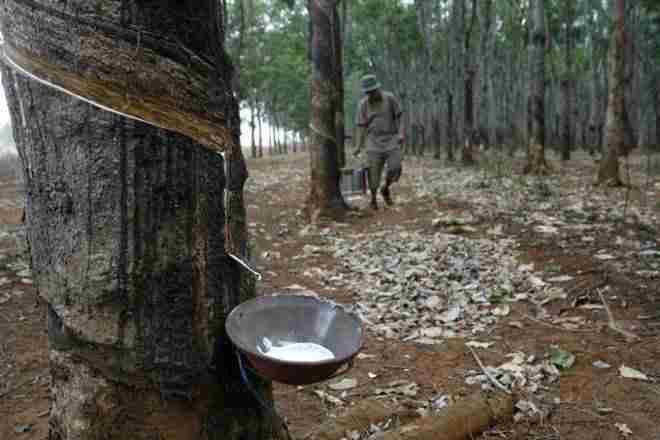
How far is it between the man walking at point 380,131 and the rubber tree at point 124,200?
7030 mm

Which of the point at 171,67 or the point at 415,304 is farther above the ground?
the point at 171,67

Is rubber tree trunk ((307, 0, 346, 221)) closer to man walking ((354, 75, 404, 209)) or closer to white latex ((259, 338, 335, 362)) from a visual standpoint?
man walking ((354, 75, 404, 209))

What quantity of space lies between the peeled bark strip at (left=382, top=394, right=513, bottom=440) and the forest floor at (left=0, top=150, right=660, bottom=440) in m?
0.06

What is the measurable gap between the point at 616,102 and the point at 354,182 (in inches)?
179

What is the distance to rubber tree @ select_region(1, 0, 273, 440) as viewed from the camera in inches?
54.6

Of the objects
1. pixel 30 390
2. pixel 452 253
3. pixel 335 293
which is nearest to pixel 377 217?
pixel 452 253

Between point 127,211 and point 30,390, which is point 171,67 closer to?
point 127,211

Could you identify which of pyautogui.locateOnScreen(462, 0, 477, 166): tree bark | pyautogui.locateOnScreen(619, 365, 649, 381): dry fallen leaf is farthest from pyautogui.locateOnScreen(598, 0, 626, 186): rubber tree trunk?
pyautogui.locateOnScreen(619, 365, 649, 381): dry fallen leaf

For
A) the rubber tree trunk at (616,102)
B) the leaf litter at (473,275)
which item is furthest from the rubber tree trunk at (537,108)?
the leaf litter at (473,275)

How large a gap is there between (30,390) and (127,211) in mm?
2186

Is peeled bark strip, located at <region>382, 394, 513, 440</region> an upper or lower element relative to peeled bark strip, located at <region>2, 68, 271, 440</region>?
lower

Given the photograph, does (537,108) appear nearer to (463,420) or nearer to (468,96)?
(468,96)

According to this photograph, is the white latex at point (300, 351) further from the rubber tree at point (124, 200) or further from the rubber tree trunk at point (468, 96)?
the rubber tree trunk at point (468, 96)

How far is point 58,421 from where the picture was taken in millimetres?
1571
